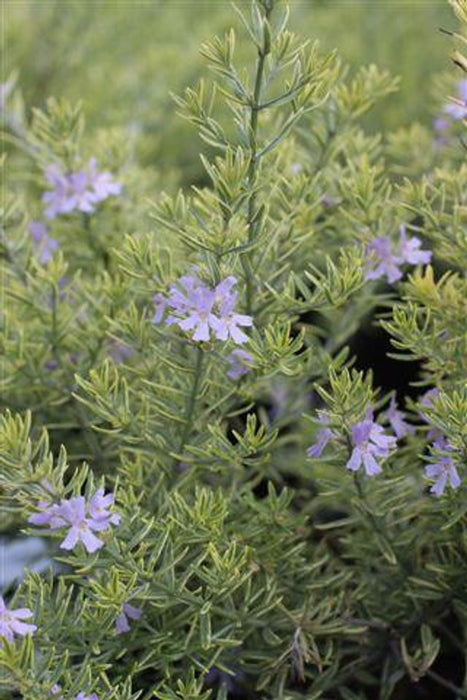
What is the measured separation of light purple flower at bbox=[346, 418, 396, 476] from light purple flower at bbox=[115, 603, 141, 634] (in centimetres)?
25

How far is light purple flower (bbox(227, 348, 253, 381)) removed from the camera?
3.46 ft

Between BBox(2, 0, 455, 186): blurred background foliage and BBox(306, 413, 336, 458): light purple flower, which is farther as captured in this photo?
BBox(2, 0, 455, 186): blurred background foliage

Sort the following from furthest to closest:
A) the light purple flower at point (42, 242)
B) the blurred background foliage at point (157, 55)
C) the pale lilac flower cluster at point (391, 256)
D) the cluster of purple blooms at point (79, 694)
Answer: the blurred background foliage at point (157, 55) < the light purple flower at point (42, 242) < the pale lilac flower cluster at point (391, 256) < the cluster of purple blooms at point (79, 694)

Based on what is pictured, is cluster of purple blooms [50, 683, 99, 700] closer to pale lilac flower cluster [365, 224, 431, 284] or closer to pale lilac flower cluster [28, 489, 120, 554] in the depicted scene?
pale lilac flower cluster [28, 489, 120, 554]

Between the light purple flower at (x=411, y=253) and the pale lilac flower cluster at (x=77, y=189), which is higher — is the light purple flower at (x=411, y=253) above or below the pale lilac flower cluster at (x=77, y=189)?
above

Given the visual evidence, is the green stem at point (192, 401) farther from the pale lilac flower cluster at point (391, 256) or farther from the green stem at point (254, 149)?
the pale lilac flower cluster at point (391, 256)

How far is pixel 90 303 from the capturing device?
1296 millimetres

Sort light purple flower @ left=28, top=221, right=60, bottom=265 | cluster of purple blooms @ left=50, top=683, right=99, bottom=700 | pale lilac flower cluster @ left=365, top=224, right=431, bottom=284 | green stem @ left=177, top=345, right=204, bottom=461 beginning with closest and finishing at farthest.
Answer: cluster of purple blooms @ left=50, top=683, right=99, bottom=700 → green stem @ left=177, top=345, right=204, bottom=461 → pale lilac flower cluster @ left=365, top=224, right=431, bottom=284 → light purple flower @ left=28, top=221, right=60, bottom=265

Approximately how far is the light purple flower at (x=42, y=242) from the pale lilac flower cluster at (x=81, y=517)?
0.42 m

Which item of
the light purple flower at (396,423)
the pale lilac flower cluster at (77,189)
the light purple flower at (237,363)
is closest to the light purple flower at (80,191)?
the pale lilac flower cluster at (77,189)

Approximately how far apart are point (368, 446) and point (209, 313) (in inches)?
8.0

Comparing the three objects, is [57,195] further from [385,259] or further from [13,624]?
[13,624]

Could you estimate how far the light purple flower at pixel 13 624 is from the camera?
2.99ft

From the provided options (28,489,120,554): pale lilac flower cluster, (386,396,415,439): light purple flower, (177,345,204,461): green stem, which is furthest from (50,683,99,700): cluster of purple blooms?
(386,396,415,439): light purple flower
